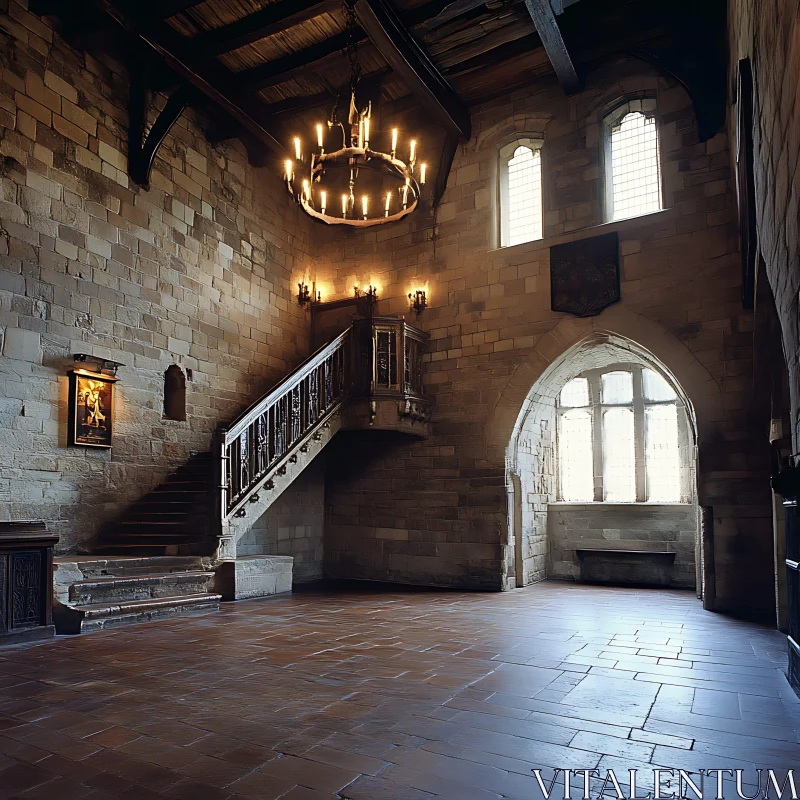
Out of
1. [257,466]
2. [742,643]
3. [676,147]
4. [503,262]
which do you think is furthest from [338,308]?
A: [742,643]

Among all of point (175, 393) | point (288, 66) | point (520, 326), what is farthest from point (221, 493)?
point (288, 66)

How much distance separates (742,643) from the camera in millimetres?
5469

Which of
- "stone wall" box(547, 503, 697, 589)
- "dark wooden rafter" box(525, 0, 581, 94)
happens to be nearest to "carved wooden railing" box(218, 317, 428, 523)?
"stone wall" box(547, 503, 697, 589)

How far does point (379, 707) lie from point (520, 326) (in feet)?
21.3

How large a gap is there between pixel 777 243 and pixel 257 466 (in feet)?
19.6

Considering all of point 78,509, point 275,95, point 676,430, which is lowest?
point 78,509

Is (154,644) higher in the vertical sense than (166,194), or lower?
lower

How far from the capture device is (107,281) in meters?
8.08

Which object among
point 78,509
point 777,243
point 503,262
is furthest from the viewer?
point 503,262

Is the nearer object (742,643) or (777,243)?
(777,243)

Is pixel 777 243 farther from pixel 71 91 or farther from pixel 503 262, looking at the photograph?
pixel 71 91

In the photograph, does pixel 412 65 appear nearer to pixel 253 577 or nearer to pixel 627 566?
pixel 253 577

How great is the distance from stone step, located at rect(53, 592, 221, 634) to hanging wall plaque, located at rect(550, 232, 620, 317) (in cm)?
565

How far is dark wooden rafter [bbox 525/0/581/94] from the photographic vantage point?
25.7ft
